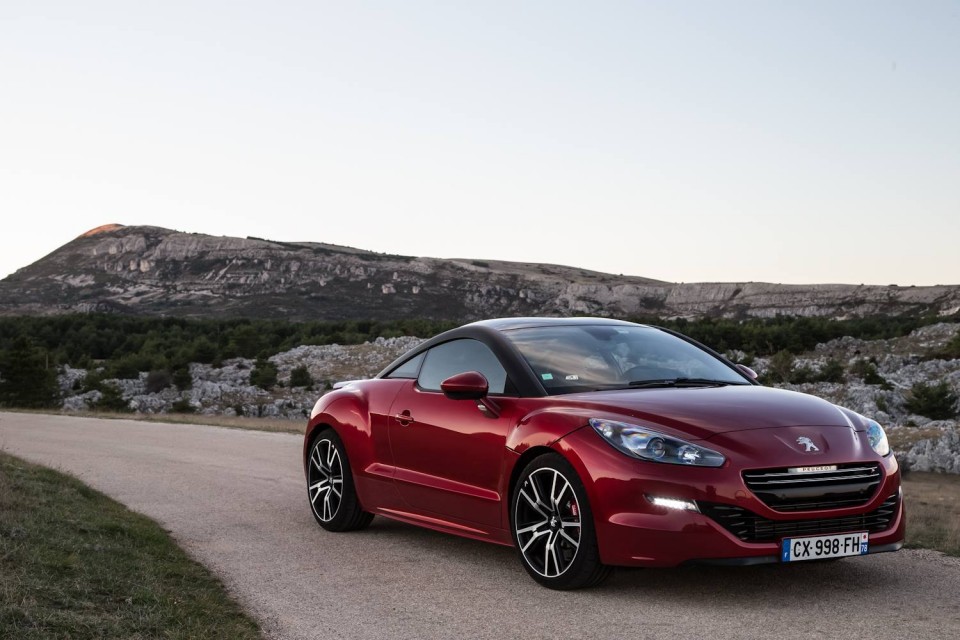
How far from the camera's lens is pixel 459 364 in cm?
788

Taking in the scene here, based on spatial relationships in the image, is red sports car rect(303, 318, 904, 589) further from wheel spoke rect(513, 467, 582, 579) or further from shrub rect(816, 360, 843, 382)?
shrub rect(816, 360, 843, 382)

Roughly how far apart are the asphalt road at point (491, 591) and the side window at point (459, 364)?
1253mm

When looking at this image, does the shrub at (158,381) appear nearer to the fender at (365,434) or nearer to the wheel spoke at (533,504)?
the fender at (365,434)

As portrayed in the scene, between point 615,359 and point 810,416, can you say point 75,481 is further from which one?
point 810,416

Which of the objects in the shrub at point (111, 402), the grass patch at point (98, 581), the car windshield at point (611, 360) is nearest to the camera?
the grass patch at point (98, 581)

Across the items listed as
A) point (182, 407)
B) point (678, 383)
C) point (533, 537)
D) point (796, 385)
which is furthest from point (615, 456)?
point (796, 385)

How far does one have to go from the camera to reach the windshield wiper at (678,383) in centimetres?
706

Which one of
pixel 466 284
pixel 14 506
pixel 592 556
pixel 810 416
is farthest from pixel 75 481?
pixel 466 284

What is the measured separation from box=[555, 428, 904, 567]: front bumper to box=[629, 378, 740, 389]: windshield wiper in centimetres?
105

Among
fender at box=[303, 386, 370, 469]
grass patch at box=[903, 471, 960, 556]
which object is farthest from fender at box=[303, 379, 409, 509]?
grass patch at box=[903, 471, 960, 556]

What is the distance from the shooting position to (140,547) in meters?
7.70

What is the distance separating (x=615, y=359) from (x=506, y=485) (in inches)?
48.7

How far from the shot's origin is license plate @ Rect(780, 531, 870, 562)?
582 cm

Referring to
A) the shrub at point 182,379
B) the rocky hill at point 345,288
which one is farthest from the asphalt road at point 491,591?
the rocky hill at point 345,288
